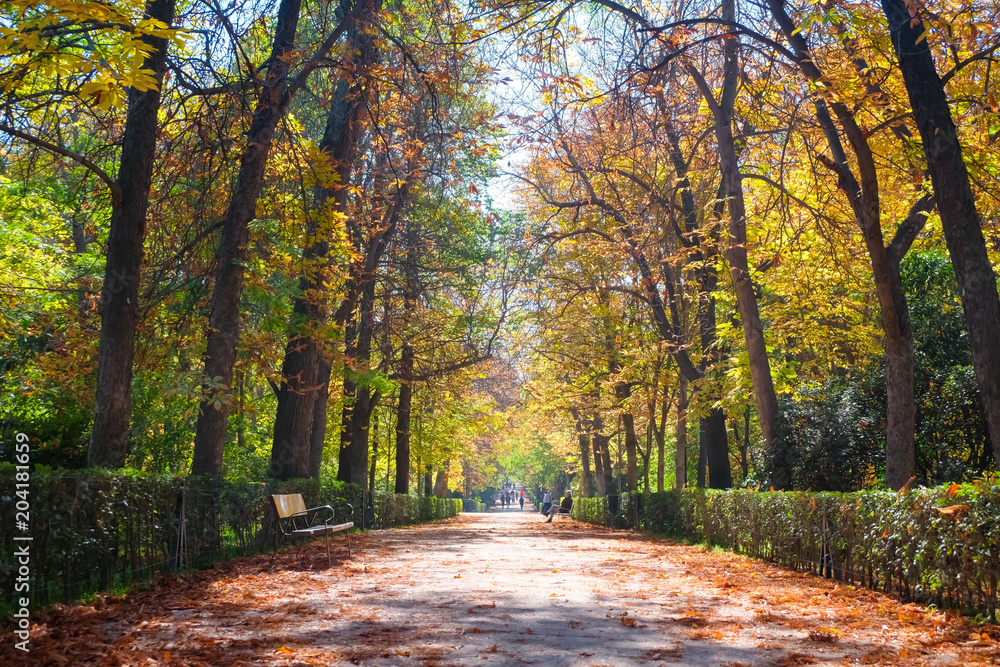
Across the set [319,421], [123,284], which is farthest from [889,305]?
[319,421]

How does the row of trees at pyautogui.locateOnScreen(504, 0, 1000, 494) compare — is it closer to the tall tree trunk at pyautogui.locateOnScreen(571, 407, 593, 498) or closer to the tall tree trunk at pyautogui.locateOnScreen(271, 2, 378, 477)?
the tall tree trunk at pyautogui.locateOnScreen(271, 2, 378, 477)

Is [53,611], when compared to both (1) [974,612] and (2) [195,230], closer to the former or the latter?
(1) [974,612]

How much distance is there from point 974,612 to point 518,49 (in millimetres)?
8458

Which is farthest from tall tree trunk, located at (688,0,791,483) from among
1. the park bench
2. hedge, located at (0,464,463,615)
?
hedge, located at (0,464,463,615)

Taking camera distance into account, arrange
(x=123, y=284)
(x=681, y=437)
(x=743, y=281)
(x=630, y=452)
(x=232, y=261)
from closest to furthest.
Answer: (x=123, y=284) < (x=232, y=261) < (x=743, y=281) < (x=681, y=437) < (x=630, y=452)

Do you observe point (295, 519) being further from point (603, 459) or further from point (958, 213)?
point (603, 459)

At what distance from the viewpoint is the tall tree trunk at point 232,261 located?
11.8 meters

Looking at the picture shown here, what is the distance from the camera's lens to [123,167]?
9.73 m

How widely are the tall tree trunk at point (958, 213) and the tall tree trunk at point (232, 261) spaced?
805 centimetres

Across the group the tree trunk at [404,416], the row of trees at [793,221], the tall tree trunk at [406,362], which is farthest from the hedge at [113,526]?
the tree trunk at [404,416]

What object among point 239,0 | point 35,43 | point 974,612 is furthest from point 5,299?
point 974,612

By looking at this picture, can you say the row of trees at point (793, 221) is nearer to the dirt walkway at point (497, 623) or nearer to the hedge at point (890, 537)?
the hedge at point (890, 537)

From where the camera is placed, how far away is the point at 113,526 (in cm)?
754

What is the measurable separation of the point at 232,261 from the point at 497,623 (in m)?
7.44
